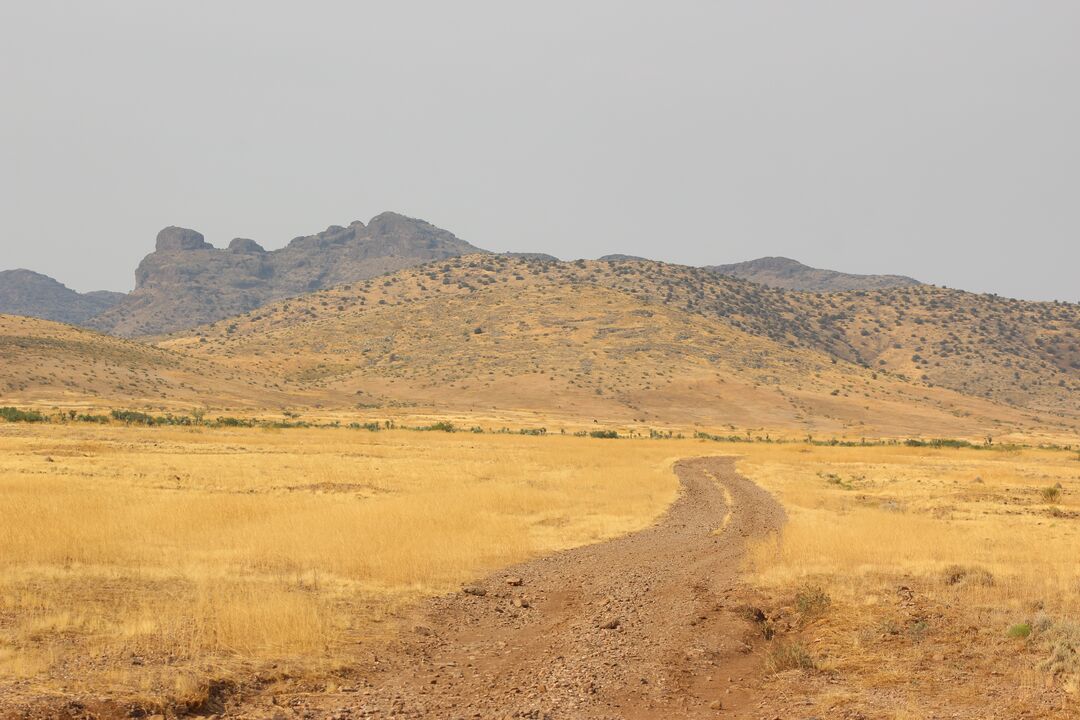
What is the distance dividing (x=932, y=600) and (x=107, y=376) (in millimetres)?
103701

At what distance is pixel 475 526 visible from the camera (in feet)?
78.3

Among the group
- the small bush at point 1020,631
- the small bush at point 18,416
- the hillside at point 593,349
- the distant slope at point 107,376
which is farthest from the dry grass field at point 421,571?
the hillside at point 593,349

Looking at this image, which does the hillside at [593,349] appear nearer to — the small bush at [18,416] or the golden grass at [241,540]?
the small bush at [18,416]

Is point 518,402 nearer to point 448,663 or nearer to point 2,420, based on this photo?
point 2,420

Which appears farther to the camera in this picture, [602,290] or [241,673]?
[602,290]

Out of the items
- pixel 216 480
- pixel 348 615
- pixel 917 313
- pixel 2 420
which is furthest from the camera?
pixel 917 313

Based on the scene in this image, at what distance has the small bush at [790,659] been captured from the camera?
1209 cm

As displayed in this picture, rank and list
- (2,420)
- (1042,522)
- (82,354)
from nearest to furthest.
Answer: (1042,522) → (2,420) → (82,354)

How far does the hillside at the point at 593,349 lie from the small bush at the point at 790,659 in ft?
311

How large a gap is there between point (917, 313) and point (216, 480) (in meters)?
175

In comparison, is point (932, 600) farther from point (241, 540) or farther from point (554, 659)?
point (241, 540)

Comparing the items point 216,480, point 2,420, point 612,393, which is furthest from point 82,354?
point 216,480

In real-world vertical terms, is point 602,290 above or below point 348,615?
above

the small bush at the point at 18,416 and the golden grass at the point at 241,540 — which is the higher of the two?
the golden grass at the point at 241,540
